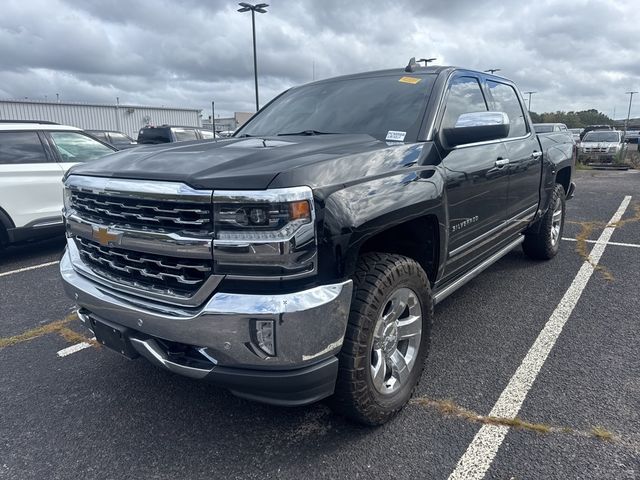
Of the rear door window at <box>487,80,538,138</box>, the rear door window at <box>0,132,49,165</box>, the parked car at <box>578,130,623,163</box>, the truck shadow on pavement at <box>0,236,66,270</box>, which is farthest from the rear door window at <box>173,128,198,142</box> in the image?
the parked car at <box>578,130,623,163</box>

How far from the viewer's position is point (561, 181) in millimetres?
5789

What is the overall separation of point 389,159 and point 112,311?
5.33 feet

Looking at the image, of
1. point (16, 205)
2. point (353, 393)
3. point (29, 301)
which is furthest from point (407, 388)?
point (16, 205)

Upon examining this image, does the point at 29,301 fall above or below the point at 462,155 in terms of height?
below

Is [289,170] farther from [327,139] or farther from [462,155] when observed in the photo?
[462,155]

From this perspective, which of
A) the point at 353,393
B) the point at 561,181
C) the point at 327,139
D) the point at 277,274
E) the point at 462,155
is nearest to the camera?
the point at 277,274

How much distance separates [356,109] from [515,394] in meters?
2.11

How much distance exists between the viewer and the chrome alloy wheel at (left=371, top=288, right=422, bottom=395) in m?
2.45

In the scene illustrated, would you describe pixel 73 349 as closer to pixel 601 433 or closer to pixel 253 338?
pixel 253 338

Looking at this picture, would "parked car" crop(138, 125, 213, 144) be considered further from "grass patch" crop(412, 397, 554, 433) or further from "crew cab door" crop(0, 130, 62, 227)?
"grass patch" crop(412, 397, 554, 433)

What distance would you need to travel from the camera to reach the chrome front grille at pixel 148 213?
204 centimetres

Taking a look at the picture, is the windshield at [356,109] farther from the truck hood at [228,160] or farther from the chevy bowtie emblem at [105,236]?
the chevy bowtie emblem at [105,236]

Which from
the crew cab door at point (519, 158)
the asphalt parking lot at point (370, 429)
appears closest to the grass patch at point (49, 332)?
the asphalt parking lot at point (370, 429)

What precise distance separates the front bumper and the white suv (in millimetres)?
4637
